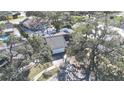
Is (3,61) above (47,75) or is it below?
above

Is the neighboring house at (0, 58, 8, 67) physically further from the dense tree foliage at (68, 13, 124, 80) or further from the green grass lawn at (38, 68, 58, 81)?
the dense tree foliage at (68, 13, 124, 80)

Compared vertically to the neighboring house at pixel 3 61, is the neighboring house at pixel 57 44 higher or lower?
higher

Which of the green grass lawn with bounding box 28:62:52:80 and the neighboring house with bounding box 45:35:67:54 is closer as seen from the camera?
the green grass lawn with bounding box 28:62:52:80

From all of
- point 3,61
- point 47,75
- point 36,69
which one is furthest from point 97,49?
point 3,61

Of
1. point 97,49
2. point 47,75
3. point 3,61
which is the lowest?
point 47,75

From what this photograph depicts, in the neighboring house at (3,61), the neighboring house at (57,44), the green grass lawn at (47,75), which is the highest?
the neighboring house at (57,44)

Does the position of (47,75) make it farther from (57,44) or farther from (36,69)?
(57,44)

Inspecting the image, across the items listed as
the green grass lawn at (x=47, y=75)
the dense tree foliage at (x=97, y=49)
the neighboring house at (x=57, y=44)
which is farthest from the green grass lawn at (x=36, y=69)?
the dense tree foliage at (x=97, y=49)

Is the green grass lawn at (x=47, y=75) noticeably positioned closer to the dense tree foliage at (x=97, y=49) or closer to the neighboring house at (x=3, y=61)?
the dense tree foliage at (x=97, y=49)

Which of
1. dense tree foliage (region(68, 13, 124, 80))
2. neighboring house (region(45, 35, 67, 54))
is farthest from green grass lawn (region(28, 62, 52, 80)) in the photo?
dense tree foliage (region(68, 13, 124, 80))

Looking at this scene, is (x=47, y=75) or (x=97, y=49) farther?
(x=97, y=49)

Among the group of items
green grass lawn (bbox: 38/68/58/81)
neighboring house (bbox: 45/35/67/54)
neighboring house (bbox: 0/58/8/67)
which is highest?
neighboring house (bbox: 45/35/67/54)
